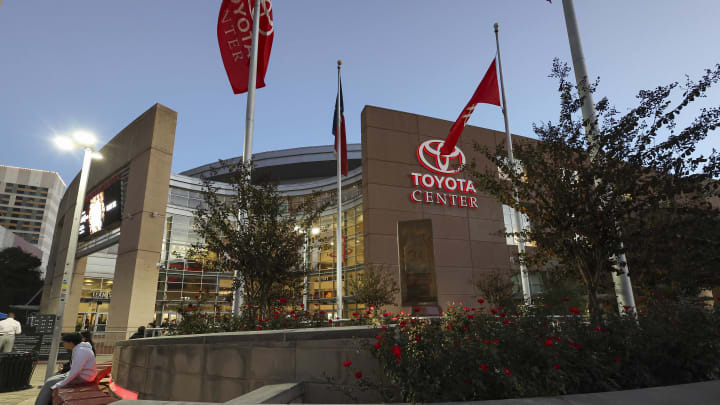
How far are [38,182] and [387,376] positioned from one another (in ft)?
661

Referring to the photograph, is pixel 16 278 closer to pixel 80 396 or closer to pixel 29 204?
pixel 80 396

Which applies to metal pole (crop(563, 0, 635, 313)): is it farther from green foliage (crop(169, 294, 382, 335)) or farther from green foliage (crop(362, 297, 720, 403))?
green foliage (crop(169, 294, 382, 335))

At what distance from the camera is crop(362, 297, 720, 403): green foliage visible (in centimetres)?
381

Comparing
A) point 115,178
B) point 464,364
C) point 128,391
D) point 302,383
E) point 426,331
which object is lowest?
point 128,391

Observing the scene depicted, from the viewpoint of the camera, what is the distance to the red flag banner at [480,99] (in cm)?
1592

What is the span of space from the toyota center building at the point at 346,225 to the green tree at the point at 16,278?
25.2m

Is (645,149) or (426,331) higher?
(645,149)

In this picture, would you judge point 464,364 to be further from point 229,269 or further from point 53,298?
point 53,298

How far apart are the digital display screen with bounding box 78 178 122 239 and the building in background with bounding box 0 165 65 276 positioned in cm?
15484

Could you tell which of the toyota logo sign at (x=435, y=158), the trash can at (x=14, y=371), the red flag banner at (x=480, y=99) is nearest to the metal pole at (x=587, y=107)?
the red flag banner at (x=480, y=99)

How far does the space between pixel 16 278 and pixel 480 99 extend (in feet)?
226

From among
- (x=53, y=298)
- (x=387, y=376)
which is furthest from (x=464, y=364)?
(x=53, y=298)

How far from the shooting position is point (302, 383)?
4.73 meters

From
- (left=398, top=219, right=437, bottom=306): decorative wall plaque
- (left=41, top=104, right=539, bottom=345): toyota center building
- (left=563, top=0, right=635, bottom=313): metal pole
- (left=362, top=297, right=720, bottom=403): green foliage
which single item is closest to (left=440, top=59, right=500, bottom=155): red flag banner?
(left=41, top=104, right=539, bottom=345): toyota center building
